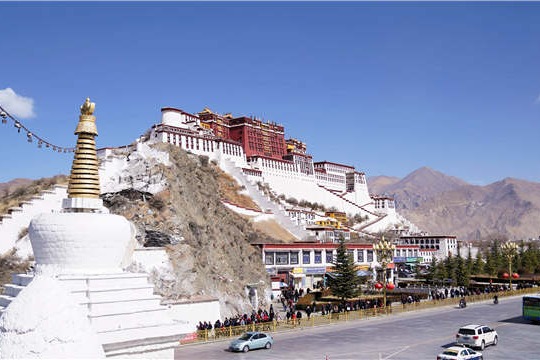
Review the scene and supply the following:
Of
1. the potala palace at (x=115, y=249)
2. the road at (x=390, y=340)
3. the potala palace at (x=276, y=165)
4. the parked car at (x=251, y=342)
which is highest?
the potala palace at (x=276, y=165)

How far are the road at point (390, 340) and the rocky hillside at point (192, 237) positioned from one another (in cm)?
745

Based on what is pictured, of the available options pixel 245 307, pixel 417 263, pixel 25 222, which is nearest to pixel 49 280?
pixel 245 307

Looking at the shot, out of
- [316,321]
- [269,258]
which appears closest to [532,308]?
[316,321]

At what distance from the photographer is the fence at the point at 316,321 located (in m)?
29.1

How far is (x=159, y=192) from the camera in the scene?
41.3 meters

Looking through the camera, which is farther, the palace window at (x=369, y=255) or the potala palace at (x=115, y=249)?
the palace window at (x=369, y=255)

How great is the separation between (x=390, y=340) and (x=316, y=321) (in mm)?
7380

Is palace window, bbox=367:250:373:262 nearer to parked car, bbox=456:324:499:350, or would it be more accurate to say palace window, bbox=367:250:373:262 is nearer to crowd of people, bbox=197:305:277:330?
crowd of people, bbox=197:305:277:330

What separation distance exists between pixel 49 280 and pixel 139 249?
23267mm

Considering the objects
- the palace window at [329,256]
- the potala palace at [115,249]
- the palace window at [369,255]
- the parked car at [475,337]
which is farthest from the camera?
the palace window at [369,255]

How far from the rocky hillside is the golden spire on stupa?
58.2ft

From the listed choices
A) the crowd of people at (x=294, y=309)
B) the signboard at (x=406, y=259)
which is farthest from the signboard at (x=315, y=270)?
the signboard at (x=406, y=259)

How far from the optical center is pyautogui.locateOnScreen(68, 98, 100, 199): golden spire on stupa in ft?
56.1

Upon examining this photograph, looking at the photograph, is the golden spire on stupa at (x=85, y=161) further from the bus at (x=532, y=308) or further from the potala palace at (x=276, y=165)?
the potala palace at (x=276, y=165)
